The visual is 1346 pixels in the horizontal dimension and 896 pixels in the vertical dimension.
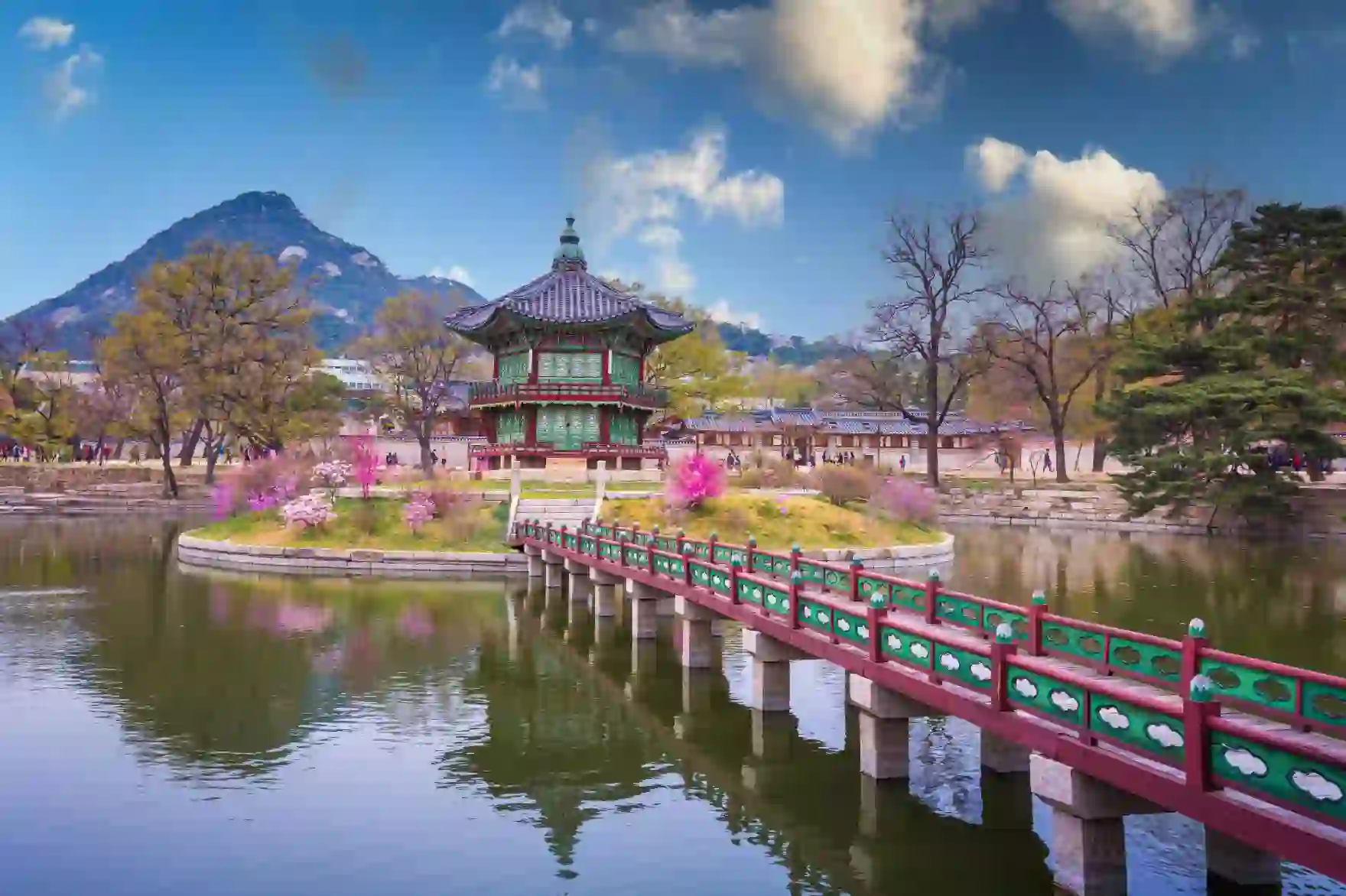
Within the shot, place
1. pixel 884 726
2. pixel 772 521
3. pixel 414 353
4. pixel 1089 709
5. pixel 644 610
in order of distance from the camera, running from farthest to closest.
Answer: pixel 414 353
pixel 772 521
pixel 644 610
pixel 884 726
pixel 1089 709

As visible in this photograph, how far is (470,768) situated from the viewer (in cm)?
1507


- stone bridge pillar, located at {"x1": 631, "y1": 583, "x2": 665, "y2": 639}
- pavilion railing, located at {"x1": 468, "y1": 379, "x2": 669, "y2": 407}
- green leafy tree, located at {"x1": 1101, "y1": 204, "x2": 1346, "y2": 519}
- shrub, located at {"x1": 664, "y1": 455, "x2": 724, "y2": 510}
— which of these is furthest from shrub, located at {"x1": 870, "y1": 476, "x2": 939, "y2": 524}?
stone bridge pillar, located at {"x1": 631, "y1": 583, "x2": 665, "y2": 639}

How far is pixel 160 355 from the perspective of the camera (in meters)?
64.1

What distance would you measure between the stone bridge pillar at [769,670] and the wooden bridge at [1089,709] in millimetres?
28

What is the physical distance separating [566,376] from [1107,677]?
40.6 meters

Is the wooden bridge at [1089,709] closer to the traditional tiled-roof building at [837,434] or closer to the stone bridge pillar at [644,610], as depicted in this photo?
the stone bridge pillar at [644,610]

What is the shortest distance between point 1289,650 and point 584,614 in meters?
16.2

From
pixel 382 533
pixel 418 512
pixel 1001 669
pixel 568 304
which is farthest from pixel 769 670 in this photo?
pixel 568 304

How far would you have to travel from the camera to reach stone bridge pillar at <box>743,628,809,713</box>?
17.5 m

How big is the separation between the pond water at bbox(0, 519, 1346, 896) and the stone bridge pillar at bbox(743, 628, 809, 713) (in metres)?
0.32

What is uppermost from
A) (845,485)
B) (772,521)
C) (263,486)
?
(263,486)

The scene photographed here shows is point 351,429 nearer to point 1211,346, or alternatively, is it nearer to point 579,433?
point 579,433

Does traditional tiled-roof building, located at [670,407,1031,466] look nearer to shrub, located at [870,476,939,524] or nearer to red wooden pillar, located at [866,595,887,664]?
shrub, located at [870,476,939,524]

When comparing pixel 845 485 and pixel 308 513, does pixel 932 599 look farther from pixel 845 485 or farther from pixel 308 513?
pixel 845 485
